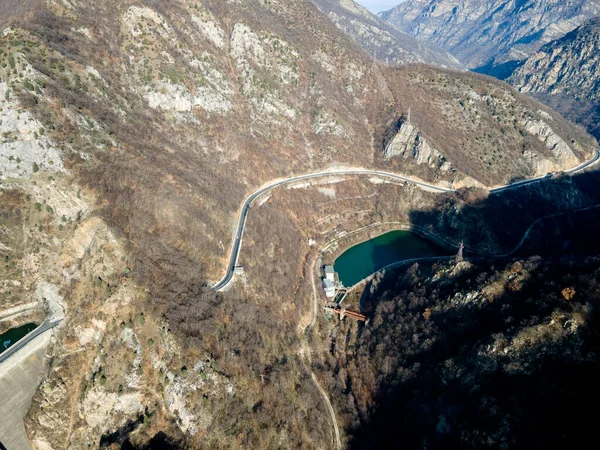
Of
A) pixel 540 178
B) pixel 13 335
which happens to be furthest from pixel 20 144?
pixel 540 178

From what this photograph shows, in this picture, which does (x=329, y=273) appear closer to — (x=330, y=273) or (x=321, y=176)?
(x=330, y=273)

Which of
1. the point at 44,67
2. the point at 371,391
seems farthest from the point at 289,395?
the point at 44,67

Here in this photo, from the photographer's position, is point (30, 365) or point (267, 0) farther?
point (267, 0)

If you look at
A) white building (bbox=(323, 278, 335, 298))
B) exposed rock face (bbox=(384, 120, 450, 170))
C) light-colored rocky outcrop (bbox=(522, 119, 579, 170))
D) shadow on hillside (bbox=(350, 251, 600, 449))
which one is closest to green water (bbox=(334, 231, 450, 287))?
white building (bbox=(323, 278, 335, 298))

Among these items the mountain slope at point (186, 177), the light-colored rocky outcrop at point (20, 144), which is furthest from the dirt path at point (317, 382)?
the light-colored rocky outcrop at point (20, 144)

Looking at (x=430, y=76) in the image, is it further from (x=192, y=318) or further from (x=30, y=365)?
(x=30, y=365)

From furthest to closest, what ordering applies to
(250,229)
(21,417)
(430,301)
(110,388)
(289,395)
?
(250,229)
(430,301)
(289,395)
(110,388)
(21,417)

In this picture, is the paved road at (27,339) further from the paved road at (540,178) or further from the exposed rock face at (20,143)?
the paved road at (540,178)
